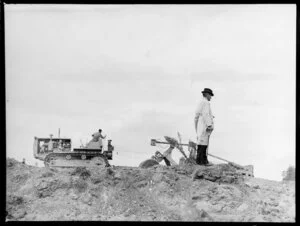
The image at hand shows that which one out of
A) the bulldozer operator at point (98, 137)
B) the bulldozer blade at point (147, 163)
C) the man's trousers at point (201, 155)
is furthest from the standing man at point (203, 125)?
the bulldozer operator at point (98, 137)

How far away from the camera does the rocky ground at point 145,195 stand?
52.2 ft

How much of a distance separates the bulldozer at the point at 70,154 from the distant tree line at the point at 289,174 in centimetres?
534

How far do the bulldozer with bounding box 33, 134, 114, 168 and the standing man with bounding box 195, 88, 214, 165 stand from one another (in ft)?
9.04

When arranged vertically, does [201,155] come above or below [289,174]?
above

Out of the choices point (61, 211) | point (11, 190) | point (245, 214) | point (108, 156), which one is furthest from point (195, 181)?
point (11, 190)

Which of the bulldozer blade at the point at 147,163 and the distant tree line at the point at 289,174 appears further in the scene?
the bulldozer blade at the point at 147,163

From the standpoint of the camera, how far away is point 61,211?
1592 centimetres

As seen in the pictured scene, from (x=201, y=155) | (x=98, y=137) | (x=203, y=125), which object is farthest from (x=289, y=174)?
(x=98, y=137)

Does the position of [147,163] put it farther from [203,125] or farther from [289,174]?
[289,174]

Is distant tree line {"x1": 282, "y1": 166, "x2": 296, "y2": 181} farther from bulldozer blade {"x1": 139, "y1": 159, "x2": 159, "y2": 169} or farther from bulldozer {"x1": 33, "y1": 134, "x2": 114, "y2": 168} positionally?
bulldozer {"x1": 33, "y1": 134, "x2": 114, "y2": 168}

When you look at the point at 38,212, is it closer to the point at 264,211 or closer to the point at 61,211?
the point at 61,211

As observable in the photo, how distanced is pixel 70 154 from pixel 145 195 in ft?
9.98

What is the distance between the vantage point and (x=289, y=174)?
1686cm

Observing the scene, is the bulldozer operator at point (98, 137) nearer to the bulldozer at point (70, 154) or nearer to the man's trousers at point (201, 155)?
the bulldozer at point (70, 154)
